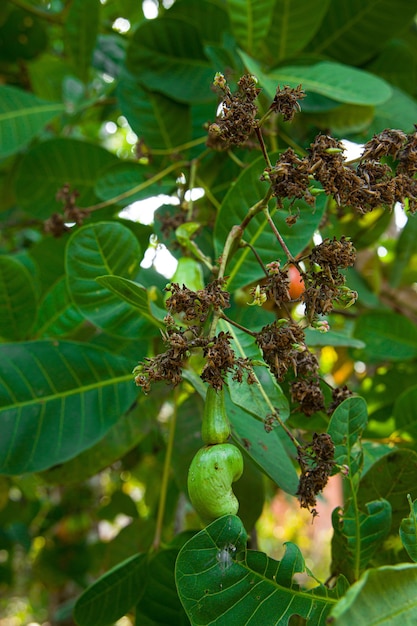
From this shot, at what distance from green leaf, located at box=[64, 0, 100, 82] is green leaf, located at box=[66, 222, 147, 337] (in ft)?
2.97

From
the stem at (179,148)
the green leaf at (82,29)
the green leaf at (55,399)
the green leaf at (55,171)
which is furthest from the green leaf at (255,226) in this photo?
the green leaf at (82,29)

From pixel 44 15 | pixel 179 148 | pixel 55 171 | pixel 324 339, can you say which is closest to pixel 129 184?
pixel 179 148

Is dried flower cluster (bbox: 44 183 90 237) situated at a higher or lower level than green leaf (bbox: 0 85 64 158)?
lower

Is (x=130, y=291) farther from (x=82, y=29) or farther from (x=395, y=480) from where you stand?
(x=82, y=29)

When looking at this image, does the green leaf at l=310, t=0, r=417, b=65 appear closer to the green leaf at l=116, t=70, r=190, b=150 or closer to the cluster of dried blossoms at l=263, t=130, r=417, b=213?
the green leaf at l=116, t=70, r=190, b=150

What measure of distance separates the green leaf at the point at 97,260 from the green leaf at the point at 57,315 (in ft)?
0.73

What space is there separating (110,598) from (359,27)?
1271mm

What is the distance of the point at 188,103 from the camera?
1.39 m

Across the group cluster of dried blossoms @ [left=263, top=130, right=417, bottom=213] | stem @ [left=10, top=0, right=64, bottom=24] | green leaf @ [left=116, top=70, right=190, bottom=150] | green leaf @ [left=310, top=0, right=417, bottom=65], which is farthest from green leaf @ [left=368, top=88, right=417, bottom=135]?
stem @ [left=10, top=0, right=64, bottom=24]

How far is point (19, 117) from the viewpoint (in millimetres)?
1578

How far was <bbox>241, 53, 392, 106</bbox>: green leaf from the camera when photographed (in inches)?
44.7

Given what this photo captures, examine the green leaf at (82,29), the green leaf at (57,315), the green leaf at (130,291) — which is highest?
the green leaf at (82,29)

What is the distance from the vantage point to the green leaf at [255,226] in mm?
985

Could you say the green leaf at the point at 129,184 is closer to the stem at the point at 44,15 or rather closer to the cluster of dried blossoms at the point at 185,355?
the cluster of dried blossoms at the point at 185,355
